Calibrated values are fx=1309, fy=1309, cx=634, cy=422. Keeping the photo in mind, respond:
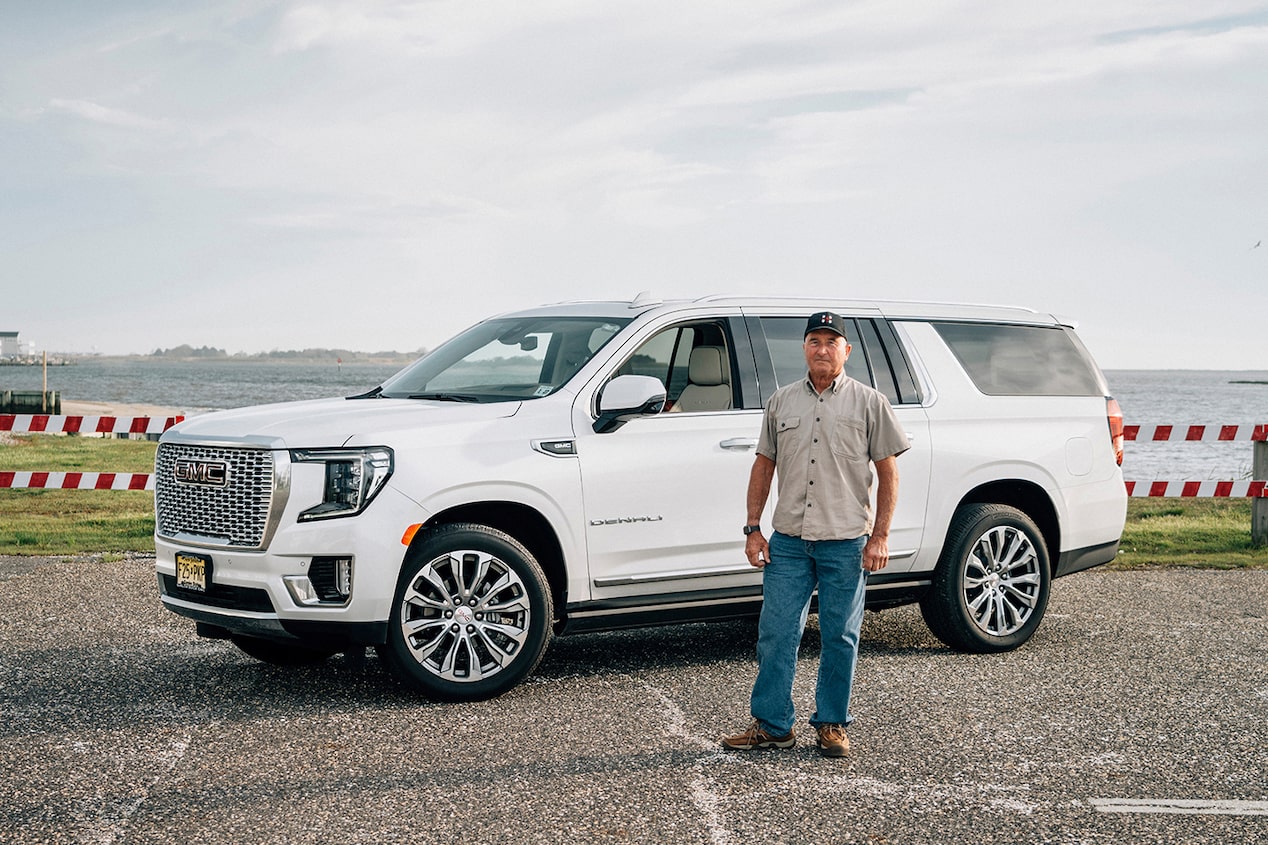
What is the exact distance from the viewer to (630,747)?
5.60m

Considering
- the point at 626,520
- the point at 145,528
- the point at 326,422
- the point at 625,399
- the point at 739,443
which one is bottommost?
the point at 145,528

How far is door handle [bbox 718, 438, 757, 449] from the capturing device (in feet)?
22.6

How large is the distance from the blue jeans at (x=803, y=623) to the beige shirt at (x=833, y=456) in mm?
103

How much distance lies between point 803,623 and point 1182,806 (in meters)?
1.59

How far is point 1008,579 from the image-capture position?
778 centimetres

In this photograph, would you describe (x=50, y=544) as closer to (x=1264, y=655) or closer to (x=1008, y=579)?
(x=1008, y=579)

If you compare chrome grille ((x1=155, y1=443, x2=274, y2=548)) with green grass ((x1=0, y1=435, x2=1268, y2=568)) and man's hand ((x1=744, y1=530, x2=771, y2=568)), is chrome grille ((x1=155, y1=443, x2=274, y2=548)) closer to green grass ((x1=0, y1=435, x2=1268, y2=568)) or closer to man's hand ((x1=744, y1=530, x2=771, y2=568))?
man's hand ((x1=744, y1=530, x2=771, y2=568))

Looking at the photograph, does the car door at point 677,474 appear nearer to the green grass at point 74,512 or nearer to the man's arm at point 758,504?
the man's arm at point 758,504

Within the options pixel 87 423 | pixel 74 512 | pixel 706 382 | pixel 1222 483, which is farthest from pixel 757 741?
pixel 74 512

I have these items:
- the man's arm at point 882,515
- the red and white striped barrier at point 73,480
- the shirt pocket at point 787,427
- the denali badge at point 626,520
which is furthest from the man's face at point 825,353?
the red and white striped barrier at point 73,480

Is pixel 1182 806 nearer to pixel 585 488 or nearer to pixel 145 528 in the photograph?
pixel 585 488

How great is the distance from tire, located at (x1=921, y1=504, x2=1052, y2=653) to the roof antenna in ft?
7.24

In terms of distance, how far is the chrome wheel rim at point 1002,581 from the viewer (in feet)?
25.2

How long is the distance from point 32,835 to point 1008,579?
543 centimetres
